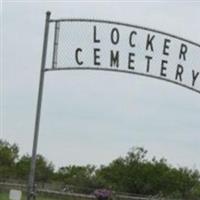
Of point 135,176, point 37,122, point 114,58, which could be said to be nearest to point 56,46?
point 114,58

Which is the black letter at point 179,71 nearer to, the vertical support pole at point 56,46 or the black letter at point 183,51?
the black letter at point 183,51

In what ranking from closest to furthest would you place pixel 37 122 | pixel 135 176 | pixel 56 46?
pixel 37 122, pixel 56 46, pixel 135 176

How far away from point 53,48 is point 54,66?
1.08ft

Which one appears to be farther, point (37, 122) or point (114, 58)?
point (114, 58)

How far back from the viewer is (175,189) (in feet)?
203

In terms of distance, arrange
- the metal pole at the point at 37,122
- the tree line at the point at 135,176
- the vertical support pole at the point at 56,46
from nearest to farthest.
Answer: the metal pole at the point at 37,122 → the vertical support pole at the point at 56,46 → the tree line at the point at 135,176

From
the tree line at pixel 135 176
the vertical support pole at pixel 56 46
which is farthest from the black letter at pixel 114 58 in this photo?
the tree line at pixel 135 176

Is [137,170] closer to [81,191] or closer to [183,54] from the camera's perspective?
[81,191]

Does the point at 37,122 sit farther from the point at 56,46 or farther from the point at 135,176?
the point at 135,176

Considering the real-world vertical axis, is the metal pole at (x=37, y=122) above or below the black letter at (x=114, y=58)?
below

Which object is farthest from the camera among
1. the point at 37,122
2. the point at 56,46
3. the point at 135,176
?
the point at 135,176

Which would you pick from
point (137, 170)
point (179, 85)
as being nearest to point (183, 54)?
point (179, 85)

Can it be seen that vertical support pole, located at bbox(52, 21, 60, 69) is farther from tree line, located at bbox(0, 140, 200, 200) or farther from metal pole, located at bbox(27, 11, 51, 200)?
tree line, located at bbox(0, 140, 200, 200)

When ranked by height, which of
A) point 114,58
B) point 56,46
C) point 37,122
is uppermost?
point 56,46
